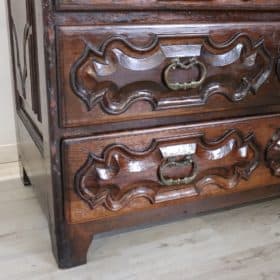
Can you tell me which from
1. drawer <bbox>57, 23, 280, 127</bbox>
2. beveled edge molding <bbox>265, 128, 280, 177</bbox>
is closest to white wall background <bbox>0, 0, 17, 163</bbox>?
drawer <bbox>57, 23, 280, 127</bbox>

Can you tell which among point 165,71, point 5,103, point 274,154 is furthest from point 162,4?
point 5,103

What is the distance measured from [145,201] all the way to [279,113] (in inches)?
15.0

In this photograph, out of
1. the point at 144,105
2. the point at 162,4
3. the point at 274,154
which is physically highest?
the point at 162,4

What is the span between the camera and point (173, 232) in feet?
3.35

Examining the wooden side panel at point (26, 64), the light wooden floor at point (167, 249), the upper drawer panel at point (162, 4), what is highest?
the upper drawer panel at point (162, 4)

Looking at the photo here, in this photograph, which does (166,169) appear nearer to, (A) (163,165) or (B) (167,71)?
(A) (163,165)

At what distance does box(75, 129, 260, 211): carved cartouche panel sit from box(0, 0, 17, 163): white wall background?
2.19 ft

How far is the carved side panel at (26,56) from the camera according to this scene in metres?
0.80

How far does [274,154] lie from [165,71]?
37cm

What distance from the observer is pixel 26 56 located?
0.89m

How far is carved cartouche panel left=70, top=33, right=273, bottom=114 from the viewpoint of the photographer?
0.74 m

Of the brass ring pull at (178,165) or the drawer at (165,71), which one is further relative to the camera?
the brass ring pull at (178,165)

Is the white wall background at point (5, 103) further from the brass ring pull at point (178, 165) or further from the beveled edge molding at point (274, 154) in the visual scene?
the beveled edge molding at point (274, 154)

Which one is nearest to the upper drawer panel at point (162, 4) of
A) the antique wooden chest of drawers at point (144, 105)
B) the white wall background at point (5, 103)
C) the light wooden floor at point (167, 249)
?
the antique wooden chest of drawers at point (144, 105)
